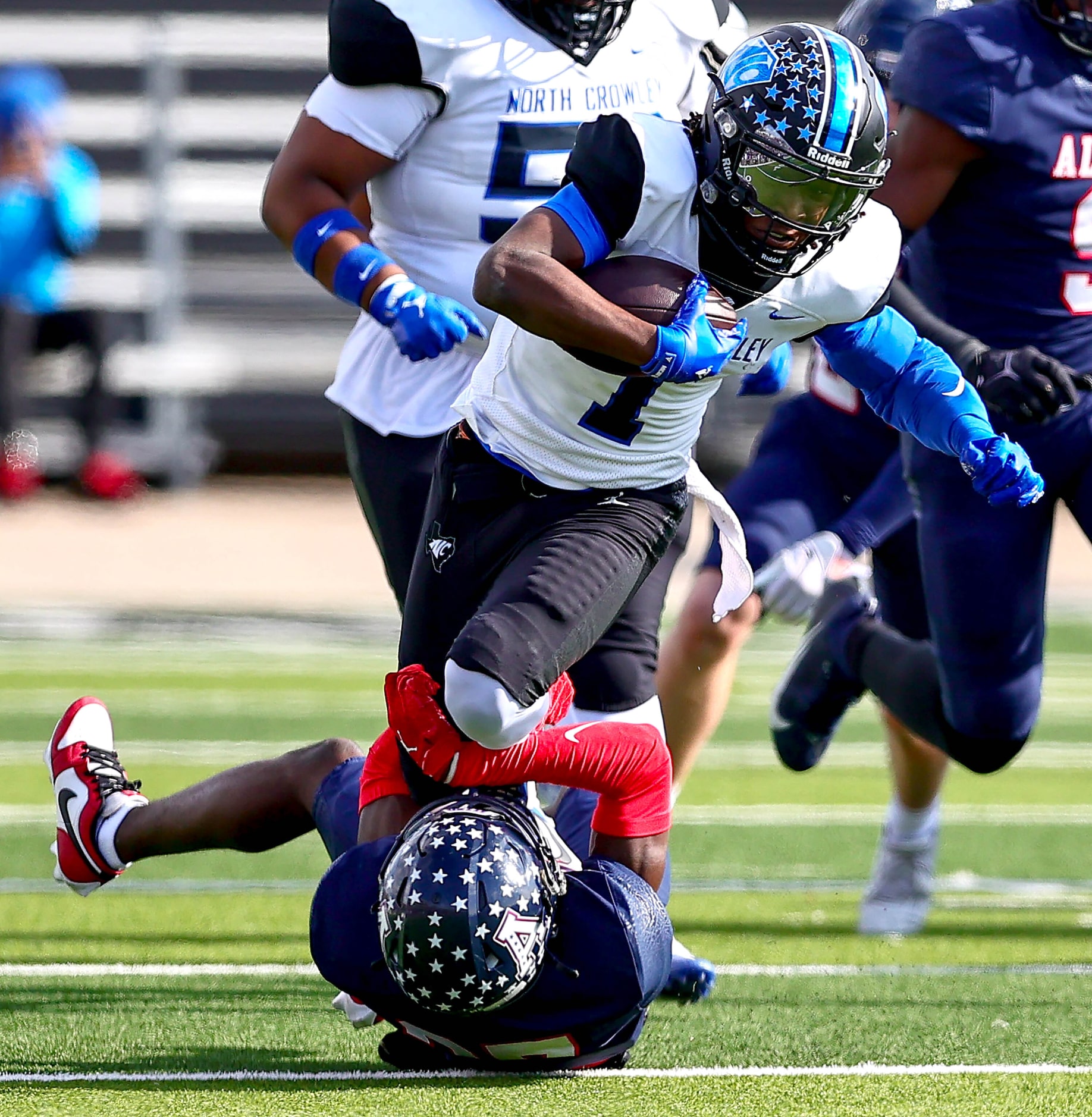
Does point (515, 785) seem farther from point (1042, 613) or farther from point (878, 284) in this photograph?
point (1042, 613)

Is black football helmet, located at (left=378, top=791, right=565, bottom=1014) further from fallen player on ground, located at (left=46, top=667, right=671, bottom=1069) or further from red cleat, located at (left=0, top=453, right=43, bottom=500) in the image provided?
red cleat, located at (left=0, top=453, right=43, bottom=500)

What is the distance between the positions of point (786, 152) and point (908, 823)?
6.55 ft

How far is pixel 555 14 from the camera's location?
3.65 m

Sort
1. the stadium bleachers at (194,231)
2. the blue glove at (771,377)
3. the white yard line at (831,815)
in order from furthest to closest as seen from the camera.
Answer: the stadium bleachers at (194,231) → the white yard line at (831,815) → the blue glove at (771,377)

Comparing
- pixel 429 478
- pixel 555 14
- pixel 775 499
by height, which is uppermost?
pixel 555 14

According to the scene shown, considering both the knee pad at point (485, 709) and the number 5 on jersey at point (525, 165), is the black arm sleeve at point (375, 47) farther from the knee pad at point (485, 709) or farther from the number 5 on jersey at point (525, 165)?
the knee pad at point (485, 709)

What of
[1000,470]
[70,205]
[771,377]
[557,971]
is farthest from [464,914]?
[70,205]

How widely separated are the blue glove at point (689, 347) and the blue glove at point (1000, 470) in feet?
1.69

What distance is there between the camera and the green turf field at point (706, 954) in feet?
9.29

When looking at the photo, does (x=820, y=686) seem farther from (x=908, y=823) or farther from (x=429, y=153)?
(x=429, y=153)

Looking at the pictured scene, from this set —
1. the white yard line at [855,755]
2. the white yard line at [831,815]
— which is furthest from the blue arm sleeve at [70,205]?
the white yard line at [831,815]

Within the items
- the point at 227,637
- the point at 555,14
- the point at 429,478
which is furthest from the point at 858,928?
the point at 227,637

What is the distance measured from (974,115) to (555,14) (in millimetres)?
844

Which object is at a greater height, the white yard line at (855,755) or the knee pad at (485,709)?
the knee pad at (485,709)
